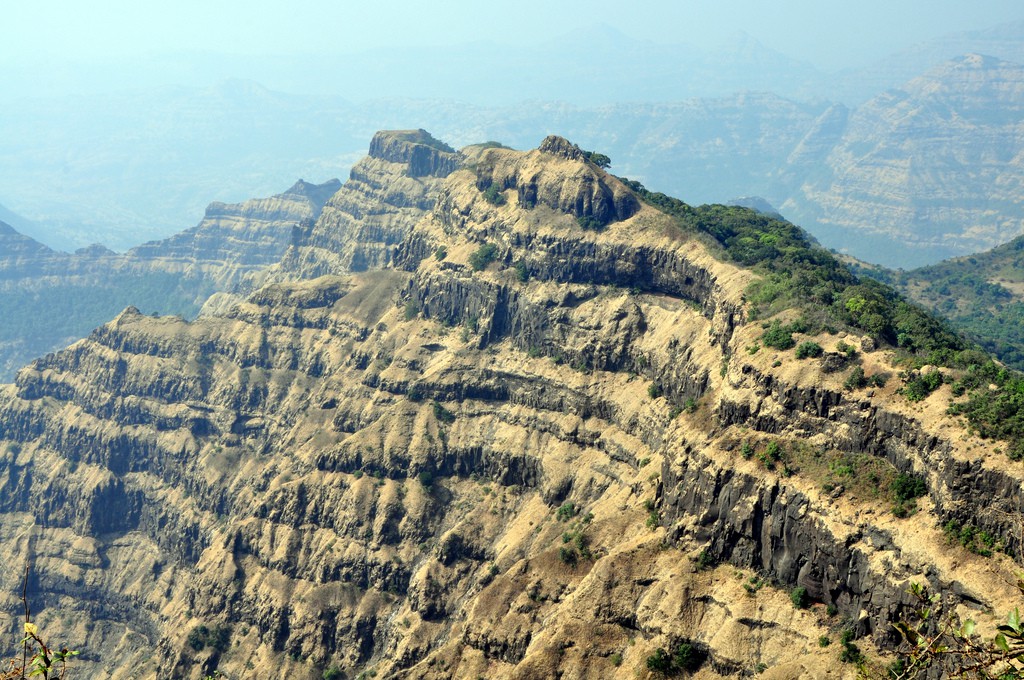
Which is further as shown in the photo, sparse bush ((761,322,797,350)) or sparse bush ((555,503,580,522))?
sparse bush ((555,503,580,522))

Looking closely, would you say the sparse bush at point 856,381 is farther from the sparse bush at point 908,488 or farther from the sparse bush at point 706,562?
the sparse bush at point 706,562

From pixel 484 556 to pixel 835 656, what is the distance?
243ft

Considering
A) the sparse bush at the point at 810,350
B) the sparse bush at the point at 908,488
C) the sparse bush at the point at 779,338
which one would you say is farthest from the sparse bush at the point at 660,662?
the sparse bush at the point at 779,338

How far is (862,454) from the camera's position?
11844 cm

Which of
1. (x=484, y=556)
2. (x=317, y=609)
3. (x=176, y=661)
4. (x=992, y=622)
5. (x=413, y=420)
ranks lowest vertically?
(x=176, y=661)

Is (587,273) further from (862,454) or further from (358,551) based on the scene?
→ (862,454)

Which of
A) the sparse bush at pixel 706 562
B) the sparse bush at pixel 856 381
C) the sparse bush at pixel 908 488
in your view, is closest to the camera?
the sparse bush at pixel 908 488

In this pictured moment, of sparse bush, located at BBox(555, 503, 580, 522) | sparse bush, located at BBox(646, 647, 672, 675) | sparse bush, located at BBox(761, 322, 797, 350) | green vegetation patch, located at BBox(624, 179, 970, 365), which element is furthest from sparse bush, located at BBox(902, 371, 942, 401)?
sparse bush, located at BBox(555, 503, 580, 522)

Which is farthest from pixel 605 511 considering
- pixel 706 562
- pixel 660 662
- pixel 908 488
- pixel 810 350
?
pixel 908 488

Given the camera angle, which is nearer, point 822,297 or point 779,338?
point 779,338

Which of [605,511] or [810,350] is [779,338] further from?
[605,511]

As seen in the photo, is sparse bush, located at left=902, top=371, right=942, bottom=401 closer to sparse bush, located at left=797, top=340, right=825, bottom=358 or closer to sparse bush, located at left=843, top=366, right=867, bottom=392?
sparse bush, located at left=843, top=366, right=867, bottom=392

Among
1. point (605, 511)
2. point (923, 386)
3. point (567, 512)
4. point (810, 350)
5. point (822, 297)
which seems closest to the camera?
point (923, 386)

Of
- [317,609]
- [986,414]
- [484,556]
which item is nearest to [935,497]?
[986,414]
